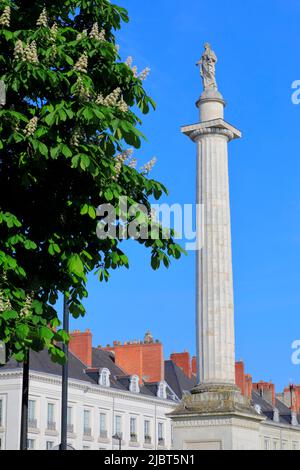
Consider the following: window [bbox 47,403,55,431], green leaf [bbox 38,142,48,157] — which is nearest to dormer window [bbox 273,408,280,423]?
window [bbox 47,403,55,431]

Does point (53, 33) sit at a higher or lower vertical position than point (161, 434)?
lower

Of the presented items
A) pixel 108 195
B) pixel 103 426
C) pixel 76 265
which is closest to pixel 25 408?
pixel 76 265

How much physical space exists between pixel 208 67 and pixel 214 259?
7114mm

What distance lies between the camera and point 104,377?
68438 millimetres

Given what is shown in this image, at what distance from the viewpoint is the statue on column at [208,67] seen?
31.3 meters

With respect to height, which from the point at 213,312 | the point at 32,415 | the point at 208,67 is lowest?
the point at 213,312

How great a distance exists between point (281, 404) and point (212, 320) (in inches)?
2759

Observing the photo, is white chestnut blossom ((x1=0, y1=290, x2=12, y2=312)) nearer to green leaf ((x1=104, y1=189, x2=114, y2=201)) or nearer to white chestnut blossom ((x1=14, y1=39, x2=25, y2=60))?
green leaf ((x1=104, y1=189, x2=114, y2=201))

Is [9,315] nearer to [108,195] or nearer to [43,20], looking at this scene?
[108,195]

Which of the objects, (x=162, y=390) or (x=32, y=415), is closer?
(x=32, y=415)

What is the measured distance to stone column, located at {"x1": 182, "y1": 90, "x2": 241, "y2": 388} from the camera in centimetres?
2861

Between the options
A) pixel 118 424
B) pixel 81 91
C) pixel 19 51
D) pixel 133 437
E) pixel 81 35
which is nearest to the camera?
pixel 81 91

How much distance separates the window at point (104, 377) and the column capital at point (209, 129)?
4032cm

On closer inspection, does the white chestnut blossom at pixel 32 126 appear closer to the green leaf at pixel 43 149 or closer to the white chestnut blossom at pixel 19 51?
the green leaf at pixel 43 149
